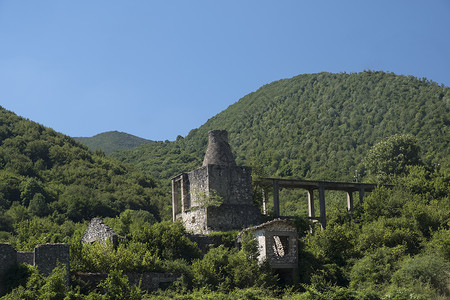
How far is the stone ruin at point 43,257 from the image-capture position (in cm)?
2256

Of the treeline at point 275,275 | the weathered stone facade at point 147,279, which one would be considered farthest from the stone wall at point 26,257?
the weathered stone facade at point 147,279

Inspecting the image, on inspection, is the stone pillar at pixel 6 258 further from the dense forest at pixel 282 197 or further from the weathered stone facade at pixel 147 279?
the weathered stone facade at pixel 147 279

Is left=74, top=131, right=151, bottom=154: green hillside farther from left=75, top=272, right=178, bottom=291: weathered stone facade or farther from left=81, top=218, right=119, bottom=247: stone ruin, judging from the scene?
left=75, top=272, right=178, bottom=291: weathered stone facade

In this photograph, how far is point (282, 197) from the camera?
2800 inches

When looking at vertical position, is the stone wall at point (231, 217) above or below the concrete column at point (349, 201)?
below

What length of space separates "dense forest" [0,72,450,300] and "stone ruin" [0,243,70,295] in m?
0.36

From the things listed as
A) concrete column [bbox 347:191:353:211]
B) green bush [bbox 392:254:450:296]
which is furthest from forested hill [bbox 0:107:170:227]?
green bush [bbox 392:254:450:296]

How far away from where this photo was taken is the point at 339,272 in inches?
1190

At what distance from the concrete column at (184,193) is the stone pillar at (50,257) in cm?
1362

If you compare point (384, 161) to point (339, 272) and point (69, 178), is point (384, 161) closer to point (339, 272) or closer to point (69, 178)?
point (339, 272)

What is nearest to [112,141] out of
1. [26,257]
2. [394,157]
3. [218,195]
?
[394,157]

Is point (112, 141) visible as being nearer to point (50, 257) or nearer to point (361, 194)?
point (361, 194)

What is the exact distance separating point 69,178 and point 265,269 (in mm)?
39225

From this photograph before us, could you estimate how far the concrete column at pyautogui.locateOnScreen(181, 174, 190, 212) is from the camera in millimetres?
36750
